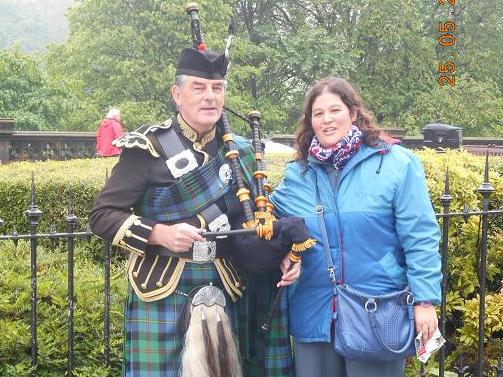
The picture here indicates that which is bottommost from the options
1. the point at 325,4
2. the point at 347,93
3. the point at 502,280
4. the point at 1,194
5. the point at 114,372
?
the point at 114,372

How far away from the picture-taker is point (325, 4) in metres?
25.1

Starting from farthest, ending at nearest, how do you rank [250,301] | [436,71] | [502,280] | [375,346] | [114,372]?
[436,71] → [502,280] → [114,372] → [250,301] → [375,346]

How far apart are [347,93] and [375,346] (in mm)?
996

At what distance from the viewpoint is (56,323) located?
3449 millimetres

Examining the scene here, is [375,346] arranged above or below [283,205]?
below

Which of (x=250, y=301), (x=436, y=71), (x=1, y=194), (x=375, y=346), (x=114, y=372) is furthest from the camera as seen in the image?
(x=436, y=71)

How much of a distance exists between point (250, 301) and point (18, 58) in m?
22.8

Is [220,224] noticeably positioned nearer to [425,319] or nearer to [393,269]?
[393,269]

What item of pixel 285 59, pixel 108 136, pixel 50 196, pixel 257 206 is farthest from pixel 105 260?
pixel 285 59

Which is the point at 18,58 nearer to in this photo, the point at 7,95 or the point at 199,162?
the point at 7,95

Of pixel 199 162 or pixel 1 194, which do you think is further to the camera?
pixel 1 194

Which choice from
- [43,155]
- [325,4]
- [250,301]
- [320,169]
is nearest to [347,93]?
[320,169]

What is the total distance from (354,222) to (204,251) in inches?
23.2

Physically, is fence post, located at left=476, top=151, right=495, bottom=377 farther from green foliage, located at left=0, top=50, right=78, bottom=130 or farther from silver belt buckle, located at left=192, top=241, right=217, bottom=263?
green foliage, located at left=0, top=50, right=78, bottom=130
